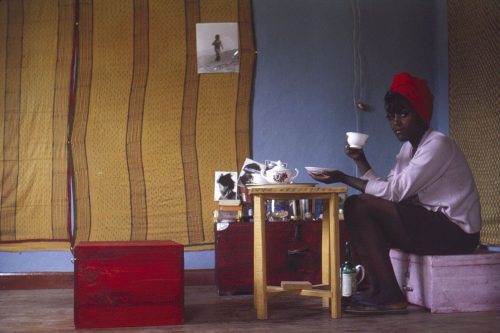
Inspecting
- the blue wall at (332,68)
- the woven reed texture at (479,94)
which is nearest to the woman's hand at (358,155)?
the woven reed texture at (479,94)

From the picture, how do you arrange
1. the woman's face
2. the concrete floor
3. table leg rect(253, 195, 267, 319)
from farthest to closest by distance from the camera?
the woman's face
table leg rect(253, 195, 267, 319)
the concrete floor

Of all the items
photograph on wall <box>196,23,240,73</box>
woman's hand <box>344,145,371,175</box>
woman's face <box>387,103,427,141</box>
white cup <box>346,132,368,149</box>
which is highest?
photograph on wall <box>196,23,240,73</box>

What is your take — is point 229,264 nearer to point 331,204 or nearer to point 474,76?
point 331,204

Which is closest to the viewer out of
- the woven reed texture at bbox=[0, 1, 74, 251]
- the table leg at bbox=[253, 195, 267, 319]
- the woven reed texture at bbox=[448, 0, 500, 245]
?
the table leg at bbox=[253, 195, 267, 319]

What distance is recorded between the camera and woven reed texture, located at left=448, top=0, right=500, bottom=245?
3383 millimetres

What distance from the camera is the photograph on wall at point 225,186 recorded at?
3982 mm

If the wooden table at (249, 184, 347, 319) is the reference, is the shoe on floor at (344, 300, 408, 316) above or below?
below

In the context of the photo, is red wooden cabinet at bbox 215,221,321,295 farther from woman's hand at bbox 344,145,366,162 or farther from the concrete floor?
woman's hand at bbox 344,145,366,162

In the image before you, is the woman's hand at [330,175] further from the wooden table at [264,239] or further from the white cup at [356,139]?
the white cup at [356,139]

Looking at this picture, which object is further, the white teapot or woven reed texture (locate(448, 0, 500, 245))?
woven reed texture (locate(448, 0, 500, 245))

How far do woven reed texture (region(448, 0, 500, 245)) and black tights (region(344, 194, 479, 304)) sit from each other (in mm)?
759

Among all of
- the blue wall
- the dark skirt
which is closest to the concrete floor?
the dark skirt

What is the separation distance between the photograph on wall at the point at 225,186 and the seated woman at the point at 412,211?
48.8 inches

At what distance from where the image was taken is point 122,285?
2521 millimetres
